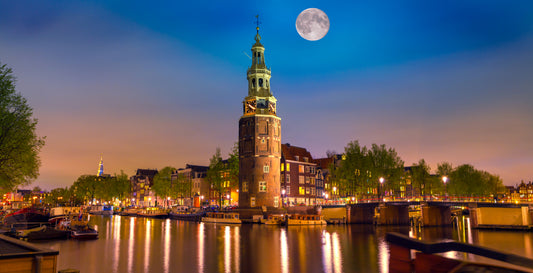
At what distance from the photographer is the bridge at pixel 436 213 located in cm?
6456

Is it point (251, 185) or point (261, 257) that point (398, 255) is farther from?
point (251, 185)

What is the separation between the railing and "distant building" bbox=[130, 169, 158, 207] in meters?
170

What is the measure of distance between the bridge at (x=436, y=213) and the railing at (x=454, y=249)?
2208 inches

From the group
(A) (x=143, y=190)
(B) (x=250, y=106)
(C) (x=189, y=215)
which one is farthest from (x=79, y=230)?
(A) (x=143, y=190)

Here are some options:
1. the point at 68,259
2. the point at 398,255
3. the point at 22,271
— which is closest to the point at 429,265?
the point at 398,255

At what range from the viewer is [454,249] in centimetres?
1482

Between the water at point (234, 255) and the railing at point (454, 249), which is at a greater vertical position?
the railing at point (454, 249)

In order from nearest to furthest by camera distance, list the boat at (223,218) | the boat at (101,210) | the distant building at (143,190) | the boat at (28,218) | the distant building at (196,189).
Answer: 1. the boat at (28,218)
2. the boat at (223,218)
3. the distant building at (196,189)
4. the boat at (101,210)
5. the distant building at (143,190)

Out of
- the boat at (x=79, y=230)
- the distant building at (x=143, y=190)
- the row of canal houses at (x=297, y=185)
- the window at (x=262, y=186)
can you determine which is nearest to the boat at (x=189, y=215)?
the row of canal houses at (x=297, y=185)

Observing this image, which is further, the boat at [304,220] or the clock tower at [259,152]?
the clock tower at [259,152]

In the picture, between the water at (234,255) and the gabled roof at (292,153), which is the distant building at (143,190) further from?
the water at (234,255)

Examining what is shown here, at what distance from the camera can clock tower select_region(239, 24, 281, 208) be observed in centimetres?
9162

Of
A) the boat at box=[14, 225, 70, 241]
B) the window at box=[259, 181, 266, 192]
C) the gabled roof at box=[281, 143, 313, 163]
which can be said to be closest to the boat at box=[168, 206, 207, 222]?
the window at box=[259, 181, 266, 192]

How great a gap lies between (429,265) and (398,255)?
2305 millimetres
